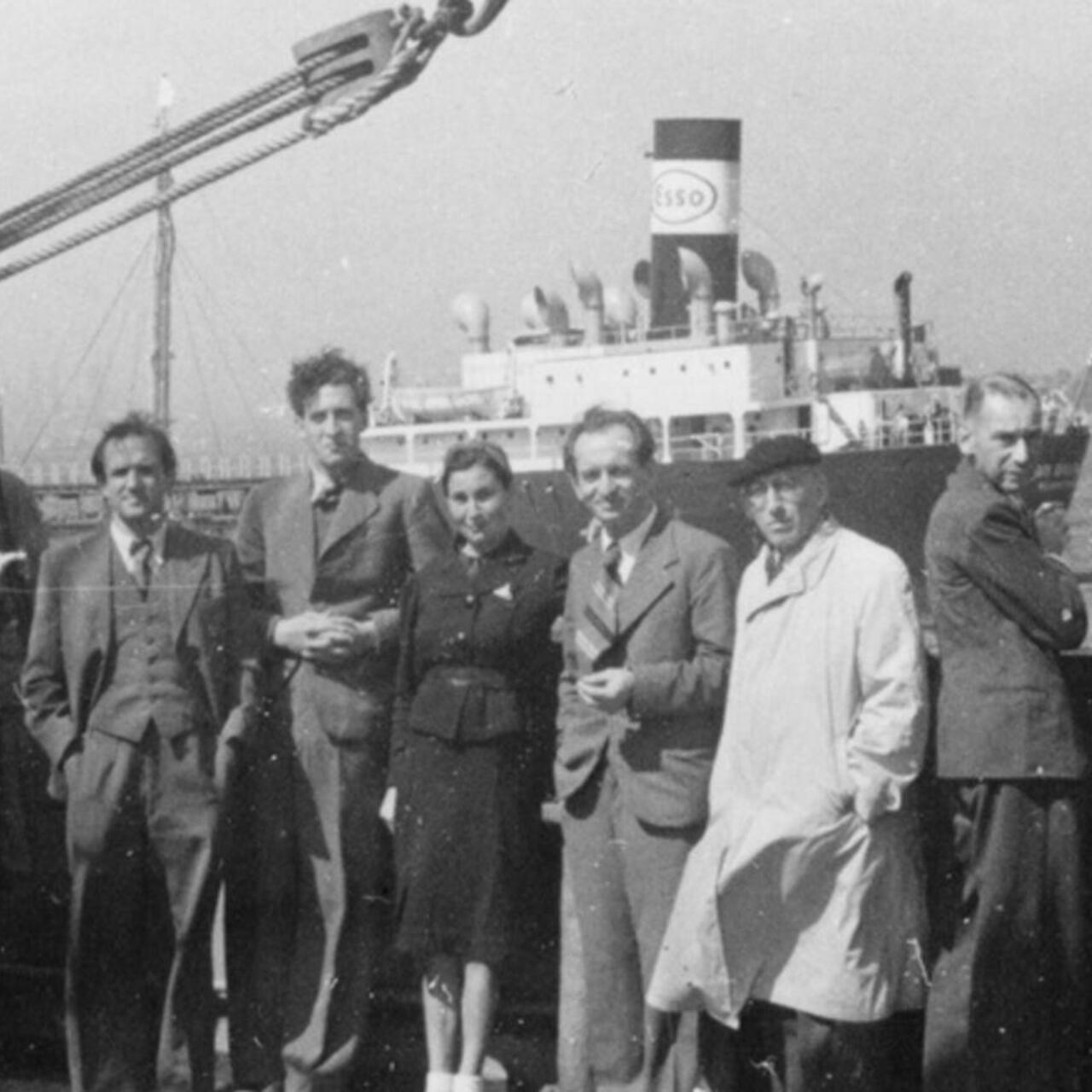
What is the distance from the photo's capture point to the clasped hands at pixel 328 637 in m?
5.34

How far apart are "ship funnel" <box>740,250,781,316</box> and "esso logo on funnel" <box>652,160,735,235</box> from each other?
675mm

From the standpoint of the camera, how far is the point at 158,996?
5.47 metres

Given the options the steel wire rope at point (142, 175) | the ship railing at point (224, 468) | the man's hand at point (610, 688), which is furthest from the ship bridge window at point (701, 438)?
the man's hand at point (610, 688)

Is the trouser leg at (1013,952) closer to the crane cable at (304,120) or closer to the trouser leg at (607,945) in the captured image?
the trouser leg at (607,945)

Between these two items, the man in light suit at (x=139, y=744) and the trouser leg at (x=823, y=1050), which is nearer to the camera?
the trouser leg at (x=823, y=1050)

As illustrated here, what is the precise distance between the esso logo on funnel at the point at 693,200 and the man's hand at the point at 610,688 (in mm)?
31327

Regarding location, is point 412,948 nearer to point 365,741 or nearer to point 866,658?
point 365,741

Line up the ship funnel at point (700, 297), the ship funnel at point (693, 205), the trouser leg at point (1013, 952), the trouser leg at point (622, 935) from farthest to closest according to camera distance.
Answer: the ship funnel at point (693, 205), the ship funnel at point (700, 297), the trouser leg at point (622, 935), the trouser leg at point (1013, 952)

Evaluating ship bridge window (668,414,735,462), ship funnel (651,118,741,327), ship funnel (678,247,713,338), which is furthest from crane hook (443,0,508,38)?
ship funnel (651,118,741,327)

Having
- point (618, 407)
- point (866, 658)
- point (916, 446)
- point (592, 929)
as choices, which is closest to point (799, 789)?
point (866, 658)

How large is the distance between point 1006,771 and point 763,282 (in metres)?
31.6

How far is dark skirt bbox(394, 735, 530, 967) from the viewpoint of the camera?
5.12 m

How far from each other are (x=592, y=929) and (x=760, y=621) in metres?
0.80

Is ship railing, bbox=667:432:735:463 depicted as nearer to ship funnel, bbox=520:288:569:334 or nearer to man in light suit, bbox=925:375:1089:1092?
ship funnel, bbox=520:288:569:334
